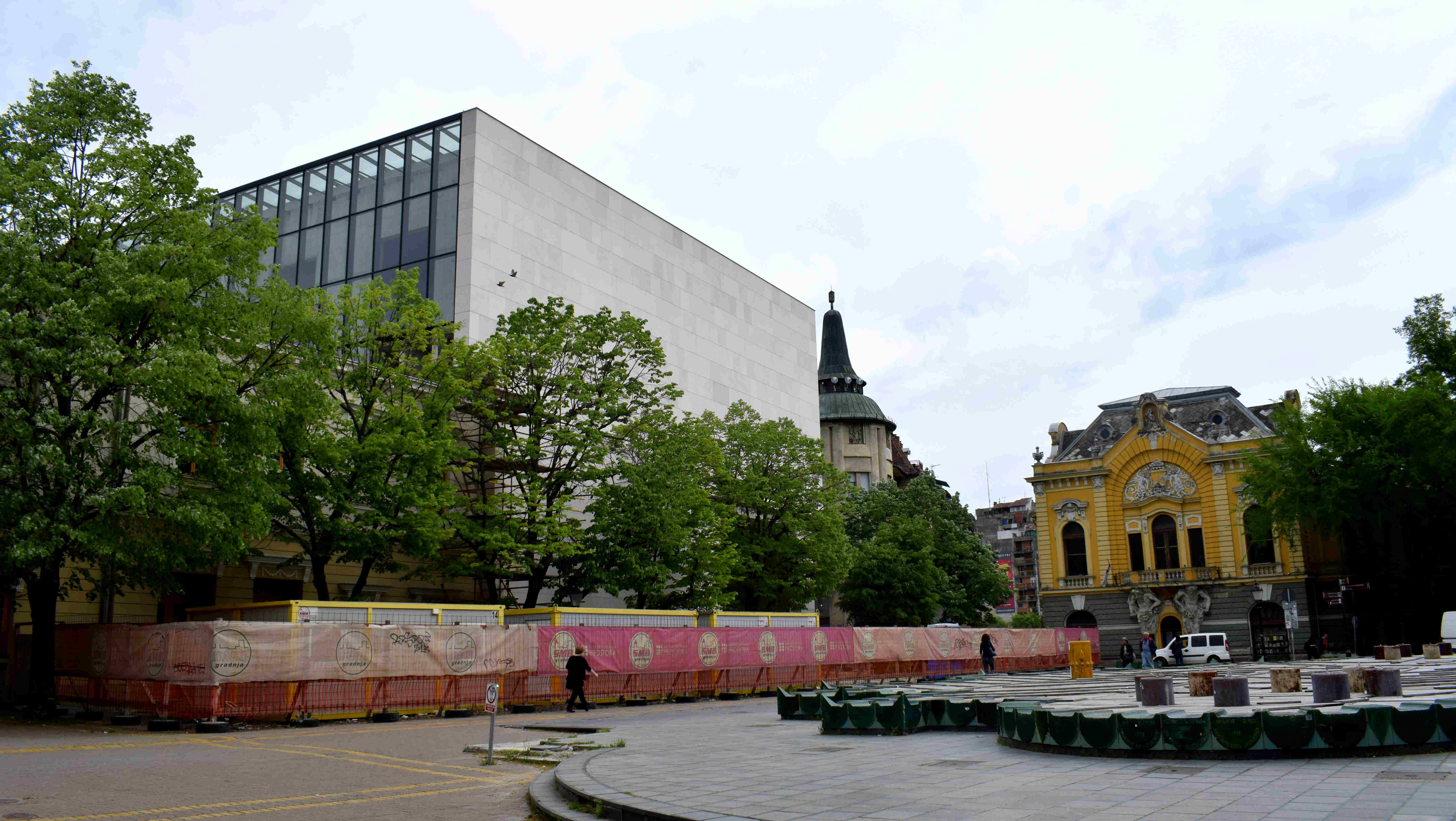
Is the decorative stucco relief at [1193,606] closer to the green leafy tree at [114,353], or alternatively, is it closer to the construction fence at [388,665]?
the construction fence at [388,665]

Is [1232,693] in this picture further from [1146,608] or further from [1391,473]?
[1146,608]

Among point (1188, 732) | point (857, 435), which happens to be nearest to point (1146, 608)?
point (857, 435)

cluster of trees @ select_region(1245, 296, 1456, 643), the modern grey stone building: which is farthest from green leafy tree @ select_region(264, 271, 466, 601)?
cluster of trees @ select_region(1245, 296, 1456, 643)

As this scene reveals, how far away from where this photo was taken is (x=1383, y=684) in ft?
55.5

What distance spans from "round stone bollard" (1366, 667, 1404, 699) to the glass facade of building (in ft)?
110

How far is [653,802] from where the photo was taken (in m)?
10.4

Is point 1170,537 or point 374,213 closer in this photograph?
point 374,213

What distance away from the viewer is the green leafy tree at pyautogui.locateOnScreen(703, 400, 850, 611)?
4391 cm

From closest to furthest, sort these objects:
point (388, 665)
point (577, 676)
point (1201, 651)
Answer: point (388, 665) < point (577, 676) < point (1201, 651)

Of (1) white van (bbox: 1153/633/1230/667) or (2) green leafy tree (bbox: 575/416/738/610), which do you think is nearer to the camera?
(2) green leafy tree (bbox: 575/416/738/610)

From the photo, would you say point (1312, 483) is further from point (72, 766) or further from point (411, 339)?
point (72, 766)

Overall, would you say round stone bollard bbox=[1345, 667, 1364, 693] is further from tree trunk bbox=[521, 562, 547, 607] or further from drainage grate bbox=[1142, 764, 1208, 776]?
tree trunk bbox=[521, 562, 547, 607]

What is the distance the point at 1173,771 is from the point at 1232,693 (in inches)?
205

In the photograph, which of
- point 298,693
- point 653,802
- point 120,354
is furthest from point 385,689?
point 653,802
